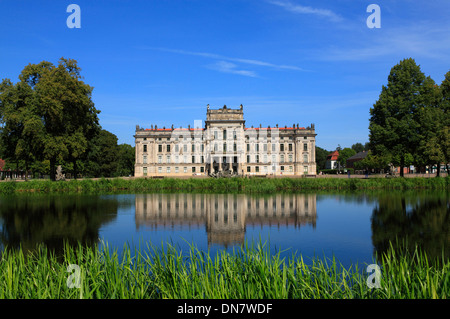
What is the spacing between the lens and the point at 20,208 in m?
22.0

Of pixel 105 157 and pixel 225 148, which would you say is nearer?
pixel 105 157

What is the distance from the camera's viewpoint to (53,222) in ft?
55.5

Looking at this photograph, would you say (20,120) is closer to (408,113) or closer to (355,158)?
(408,113)

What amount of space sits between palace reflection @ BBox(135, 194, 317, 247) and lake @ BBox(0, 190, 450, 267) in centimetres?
5

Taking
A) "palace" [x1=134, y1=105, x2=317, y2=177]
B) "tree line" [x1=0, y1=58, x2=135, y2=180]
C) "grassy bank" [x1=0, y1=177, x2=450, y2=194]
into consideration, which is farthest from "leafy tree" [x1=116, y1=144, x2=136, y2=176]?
"grassy bank" [x1=0, y1=177, x2=450, y2=194]

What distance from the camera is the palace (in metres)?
69.2

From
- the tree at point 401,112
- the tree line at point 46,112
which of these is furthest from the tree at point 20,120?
the tree at point 401,112

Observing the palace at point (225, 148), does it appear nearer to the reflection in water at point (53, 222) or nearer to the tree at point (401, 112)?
the tree at point (401, 112)

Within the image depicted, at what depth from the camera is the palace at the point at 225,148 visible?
227 feet

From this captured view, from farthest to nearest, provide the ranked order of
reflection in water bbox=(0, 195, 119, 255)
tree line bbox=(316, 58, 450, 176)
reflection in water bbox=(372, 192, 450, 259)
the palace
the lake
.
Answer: the palace → tree line bbox=(316, 58, 450, 176) → reflection in water bbox=(0, 195, 119, 255) → the lake → reflection in water bbox=(372, 192, 450, 259)

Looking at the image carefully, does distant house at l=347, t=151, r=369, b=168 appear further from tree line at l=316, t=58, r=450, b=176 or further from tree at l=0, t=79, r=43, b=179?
tree at l=0, t=79, r=43, b=179

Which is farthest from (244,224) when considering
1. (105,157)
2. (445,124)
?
(105,157)

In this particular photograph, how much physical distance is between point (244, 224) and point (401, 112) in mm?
31219
